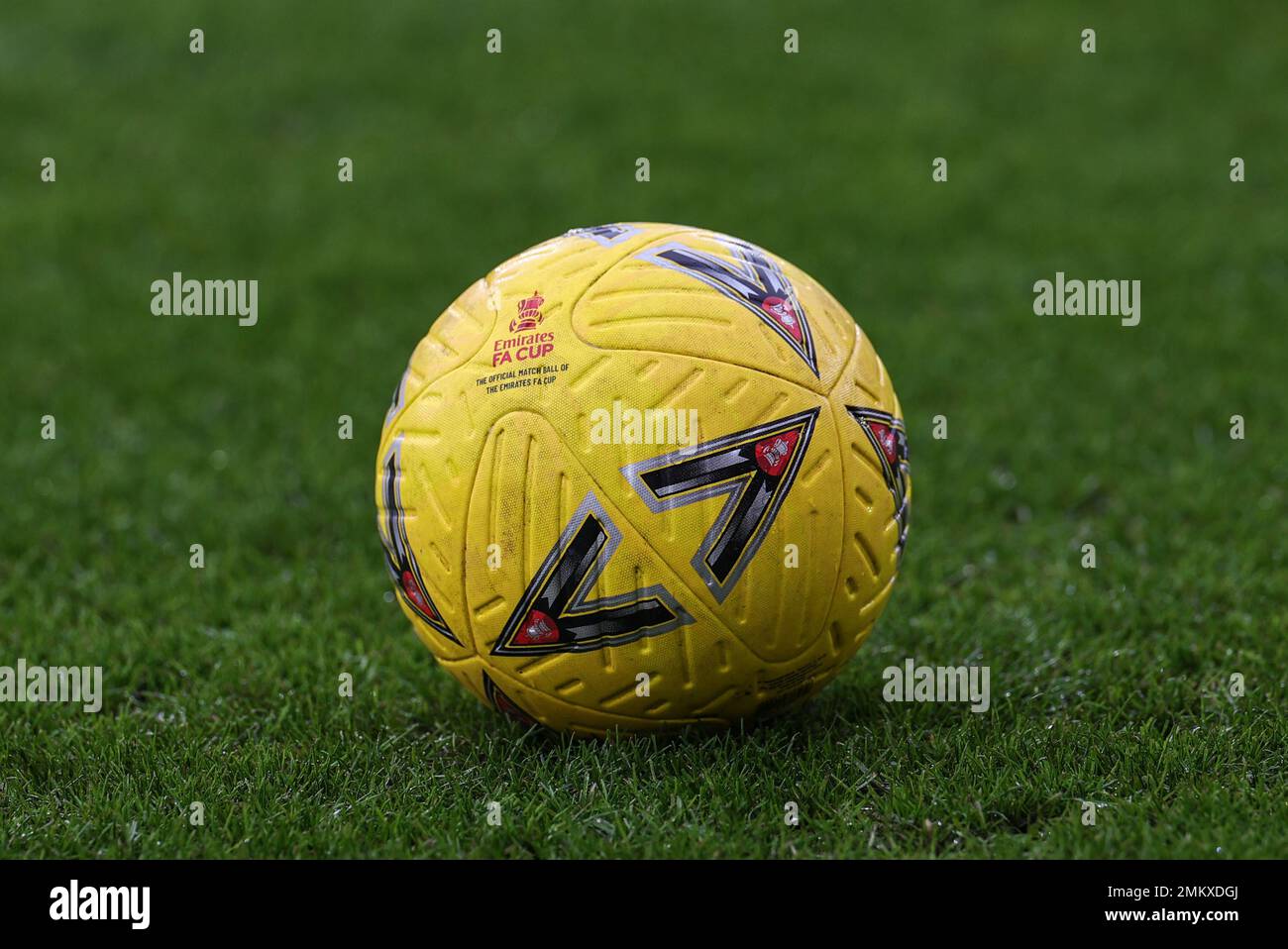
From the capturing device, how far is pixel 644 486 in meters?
3.62

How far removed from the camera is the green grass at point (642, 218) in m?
3.88

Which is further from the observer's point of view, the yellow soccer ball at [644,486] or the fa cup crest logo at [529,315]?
the fa cup crest logo at [529,315]

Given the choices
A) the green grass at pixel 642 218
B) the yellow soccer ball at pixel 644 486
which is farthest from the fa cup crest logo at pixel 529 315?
the green grass at pixel 642 218

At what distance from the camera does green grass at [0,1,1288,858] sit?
12.7 feet

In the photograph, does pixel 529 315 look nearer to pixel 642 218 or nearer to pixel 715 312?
pixel 715 312

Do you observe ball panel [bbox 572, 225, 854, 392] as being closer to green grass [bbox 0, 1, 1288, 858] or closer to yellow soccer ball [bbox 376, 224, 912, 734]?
yellow soccer ball [bbox 376, 224, 912, 734]

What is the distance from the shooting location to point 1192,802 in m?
3.70

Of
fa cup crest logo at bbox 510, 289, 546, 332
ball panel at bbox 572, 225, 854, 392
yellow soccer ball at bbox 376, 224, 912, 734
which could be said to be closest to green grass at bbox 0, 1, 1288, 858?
yellow soccer ball at bbox 376, 224, 912, 734

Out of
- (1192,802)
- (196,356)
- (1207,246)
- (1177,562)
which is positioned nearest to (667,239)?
(1192,802)

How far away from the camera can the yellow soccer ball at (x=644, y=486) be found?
12.0ft

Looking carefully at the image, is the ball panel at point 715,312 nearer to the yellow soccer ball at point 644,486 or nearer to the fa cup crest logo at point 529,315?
the yellow soccer ball at point 644,486

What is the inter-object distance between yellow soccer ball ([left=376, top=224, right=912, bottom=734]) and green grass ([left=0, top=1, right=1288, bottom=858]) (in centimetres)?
34

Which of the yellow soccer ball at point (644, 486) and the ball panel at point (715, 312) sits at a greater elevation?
the ball panel at point (715, 312)

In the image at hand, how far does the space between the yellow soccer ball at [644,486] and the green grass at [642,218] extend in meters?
0.34
